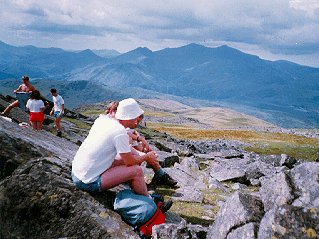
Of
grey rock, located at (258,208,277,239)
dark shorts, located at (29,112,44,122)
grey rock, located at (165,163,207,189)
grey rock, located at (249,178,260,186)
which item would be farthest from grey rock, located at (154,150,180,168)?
grey rock, located at (258,208,277,239)

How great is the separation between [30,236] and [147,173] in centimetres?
958

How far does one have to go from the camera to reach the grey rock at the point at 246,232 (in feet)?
30.1

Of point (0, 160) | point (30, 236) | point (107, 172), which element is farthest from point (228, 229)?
point (0, 160)

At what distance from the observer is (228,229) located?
10203 millimetres

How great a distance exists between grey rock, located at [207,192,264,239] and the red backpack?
172 cm

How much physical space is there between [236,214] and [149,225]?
2840 mm

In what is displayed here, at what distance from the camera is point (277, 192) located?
10.8m

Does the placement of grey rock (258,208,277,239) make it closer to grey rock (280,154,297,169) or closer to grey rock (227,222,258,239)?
grey rock (227,222,258,239)

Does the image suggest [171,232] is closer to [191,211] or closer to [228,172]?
[191,211]

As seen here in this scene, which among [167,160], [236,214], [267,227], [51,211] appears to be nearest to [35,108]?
[167,160]

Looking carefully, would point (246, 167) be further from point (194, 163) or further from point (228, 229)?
point (228, 229)

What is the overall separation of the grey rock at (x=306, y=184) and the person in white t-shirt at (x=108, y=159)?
4.87 m

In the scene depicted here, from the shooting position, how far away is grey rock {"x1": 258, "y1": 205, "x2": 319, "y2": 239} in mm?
8039

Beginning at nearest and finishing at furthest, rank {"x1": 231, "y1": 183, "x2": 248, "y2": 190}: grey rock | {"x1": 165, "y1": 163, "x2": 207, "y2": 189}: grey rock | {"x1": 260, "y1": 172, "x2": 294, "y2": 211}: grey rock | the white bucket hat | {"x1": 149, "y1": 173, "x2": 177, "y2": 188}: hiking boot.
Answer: {"x1": 260, "y1": 172, "x2": 294, "y2": 211}: grey rock
the white bucket hat
{"x1": 149, "y1": 173, "x2": 177, "y2": 188}: hiking boot
{"x1": 165, "y1": 163, "x2": 207, "y2": 189}: grey rock
{"x1": 231, "y1": 183, "x2": 248, "y2": 190}: grey rock
